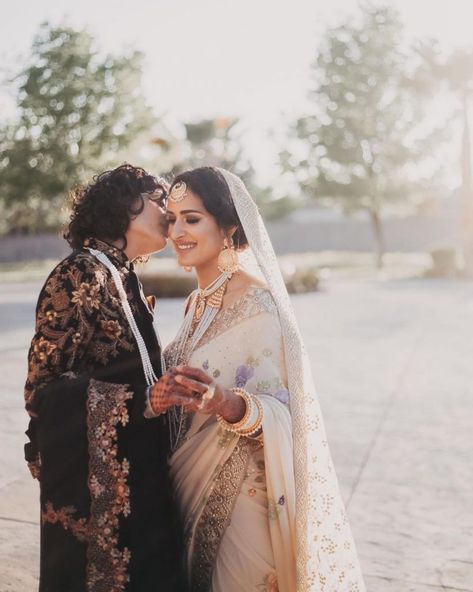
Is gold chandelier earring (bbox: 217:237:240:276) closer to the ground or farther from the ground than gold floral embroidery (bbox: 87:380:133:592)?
farther from the ground

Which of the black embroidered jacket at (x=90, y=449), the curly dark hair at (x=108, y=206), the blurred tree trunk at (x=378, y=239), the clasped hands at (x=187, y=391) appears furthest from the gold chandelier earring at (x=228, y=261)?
the blurred tree trunk at (x=378, y=239)

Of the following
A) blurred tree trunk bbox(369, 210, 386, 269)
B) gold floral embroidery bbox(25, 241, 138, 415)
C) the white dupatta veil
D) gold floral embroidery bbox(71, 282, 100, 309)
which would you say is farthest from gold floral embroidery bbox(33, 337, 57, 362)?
blurred tree trunk bbox(369, 210, 386, 269)

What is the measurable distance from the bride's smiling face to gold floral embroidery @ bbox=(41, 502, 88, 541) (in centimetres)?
88

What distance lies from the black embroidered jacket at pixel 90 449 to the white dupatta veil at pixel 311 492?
41 centimetres

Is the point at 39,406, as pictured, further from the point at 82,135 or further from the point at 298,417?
the point at 82,135

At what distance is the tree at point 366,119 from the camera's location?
3114 centimetres

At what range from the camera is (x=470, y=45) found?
1058 inches

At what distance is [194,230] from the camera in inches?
94.0

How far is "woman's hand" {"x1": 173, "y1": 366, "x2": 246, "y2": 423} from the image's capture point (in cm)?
184

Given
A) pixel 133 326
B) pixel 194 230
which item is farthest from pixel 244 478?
pixel 194 230

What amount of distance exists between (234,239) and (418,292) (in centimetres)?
1641

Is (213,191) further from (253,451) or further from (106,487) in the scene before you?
(106,487)

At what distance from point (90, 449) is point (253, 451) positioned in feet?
1.66

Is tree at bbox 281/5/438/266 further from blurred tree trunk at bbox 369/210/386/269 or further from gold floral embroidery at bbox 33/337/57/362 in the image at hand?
gold floral embroidery at bbox 33/337/57/362
